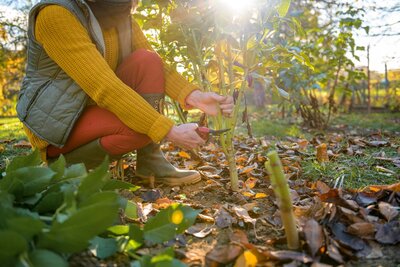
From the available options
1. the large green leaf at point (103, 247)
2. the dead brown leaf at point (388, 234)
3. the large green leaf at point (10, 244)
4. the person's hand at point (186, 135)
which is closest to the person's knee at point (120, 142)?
the person's hand at point (186, 135)

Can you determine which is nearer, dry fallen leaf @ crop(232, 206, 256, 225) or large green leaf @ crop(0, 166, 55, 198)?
large green leaf @ crop(0, 166, 55, 198)

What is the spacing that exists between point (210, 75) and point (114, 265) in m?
1.26

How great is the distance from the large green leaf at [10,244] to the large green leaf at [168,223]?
38cm

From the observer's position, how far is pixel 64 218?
94cm

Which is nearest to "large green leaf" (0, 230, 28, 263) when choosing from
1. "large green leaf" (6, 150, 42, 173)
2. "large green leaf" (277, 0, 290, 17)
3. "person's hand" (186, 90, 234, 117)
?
"large green leaf" (6, 150, 42, 173)

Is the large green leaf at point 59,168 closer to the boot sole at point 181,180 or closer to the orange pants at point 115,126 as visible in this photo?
the orange pants at point 115,126

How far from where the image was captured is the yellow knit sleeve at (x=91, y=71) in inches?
61.2

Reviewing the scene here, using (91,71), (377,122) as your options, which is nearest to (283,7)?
(91,71)

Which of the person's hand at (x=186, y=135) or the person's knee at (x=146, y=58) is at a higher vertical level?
the person's knee at (x=146, y=58)

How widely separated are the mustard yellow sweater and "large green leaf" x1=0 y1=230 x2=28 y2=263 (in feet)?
2.58

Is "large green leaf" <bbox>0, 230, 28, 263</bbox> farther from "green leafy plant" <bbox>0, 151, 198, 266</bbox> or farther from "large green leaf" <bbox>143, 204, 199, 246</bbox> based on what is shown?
"large green leaf" <bbox>143, 204, 199, 246</bbox>

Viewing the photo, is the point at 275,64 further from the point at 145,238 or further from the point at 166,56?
the point at 145,238

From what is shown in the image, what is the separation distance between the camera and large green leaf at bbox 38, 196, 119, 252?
90 centimetres

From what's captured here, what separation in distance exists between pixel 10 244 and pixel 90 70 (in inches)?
34.4
